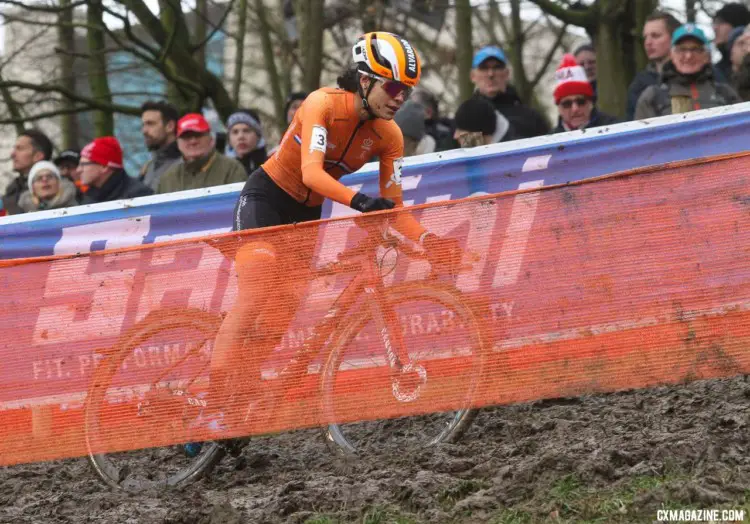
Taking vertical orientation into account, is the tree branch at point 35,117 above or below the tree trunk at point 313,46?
below

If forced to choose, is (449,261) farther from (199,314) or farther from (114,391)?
(114,391)

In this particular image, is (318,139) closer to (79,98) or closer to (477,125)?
(477,125)

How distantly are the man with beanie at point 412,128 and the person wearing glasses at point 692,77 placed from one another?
2.05m

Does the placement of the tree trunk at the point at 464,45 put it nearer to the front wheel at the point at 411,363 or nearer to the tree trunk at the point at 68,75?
the tree trunk at the point at 68,75

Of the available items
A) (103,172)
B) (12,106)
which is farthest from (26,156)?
(12,106)

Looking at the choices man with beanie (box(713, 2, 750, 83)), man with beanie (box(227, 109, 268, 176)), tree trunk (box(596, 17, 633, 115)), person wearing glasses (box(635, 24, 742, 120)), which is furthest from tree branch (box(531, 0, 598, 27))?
man with beanie (box(227, 109, 268, 176))

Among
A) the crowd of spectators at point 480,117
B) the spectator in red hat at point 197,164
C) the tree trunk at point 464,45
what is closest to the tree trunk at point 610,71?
the crowd of spectators at point 480,117

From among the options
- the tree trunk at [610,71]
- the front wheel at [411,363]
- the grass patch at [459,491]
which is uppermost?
the tree trunk at [610,71]

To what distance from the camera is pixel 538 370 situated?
6641 mm

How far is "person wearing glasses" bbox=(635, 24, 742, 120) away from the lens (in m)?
9.86

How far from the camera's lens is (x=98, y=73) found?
18.4 m

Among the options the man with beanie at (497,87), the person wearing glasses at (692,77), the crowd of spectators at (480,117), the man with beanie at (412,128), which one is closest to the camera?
the person wearing glasses at (692,77)

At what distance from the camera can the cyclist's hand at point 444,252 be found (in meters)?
6.78

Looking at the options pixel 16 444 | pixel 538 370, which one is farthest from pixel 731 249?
pixel 16 444
